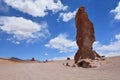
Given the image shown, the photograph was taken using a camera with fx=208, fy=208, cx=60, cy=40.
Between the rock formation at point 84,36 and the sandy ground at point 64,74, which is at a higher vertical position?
the rock formation at point 84,36

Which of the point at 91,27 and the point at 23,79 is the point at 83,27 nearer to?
the point at 91,27

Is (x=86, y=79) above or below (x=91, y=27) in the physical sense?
below

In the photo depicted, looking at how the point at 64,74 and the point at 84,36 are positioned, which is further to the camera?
the point at 84,36

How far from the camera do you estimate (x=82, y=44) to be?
37906mm

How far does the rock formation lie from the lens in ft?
122

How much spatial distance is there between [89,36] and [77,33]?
2694 mm

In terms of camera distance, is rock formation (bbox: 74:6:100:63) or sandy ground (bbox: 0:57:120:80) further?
rock formation (bbox: 74:6:100:63)

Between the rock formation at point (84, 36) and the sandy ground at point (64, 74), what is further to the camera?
the rock formation at point (84, 36)

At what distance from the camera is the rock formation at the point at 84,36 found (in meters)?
37.1

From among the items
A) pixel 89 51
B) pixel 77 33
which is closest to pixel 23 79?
pixel 89 51

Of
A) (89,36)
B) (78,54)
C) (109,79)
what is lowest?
(109,79)

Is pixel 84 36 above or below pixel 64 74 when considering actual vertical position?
above

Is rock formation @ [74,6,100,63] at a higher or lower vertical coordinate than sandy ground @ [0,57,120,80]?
higher

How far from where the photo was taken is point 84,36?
126 ft
